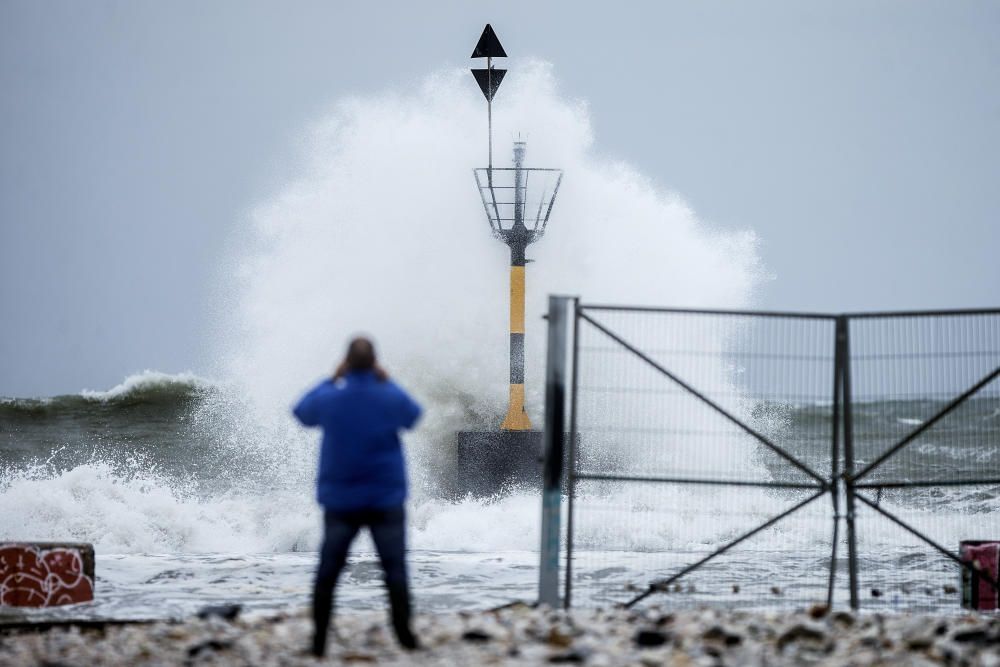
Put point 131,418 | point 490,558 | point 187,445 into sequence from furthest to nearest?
point 131,418 < point 187,445 < point 490,558

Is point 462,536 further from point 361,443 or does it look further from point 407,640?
point 361,443

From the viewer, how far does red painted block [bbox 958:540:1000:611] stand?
28.7 feet

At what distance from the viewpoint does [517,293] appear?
20328mm

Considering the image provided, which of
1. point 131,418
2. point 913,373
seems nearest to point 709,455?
point 913,373

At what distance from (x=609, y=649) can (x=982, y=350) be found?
3.95 meters

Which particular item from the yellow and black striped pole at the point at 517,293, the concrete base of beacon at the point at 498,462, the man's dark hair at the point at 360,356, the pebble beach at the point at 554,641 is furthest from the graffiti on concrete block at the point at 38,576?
the yellow and black striped pole at the point at 517,293

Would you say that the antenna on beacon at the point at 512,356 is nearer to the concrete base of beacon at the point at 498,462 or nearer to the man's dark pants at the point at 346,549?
the concrete base of beacon at the point at 498,462

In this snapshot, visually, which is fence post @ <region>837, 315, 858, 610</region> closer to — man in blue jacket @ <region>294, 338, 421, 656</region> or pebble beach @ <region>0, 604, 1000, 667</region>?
pebble beach @ <region>0, 604, 1000, 667</region>

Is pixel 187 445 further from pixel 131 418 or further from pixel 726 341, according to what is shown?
pixel 726 341

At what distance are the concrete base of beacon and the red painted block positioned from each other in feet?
38.8

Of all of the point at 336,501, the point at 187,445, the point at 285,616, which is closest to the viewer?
the point at 336,501

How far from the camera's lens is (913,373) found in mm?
8500

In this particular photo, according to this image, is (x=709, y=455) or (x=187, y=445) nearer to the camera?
(x=709, y=455)

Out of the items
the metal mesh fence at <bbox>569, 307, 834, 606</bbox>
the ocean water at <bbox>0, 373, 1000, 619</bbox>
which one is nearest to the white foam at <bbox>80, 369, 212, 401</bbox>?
the ocean water at <bbox>0, 373, 1000, 619</bbox>
